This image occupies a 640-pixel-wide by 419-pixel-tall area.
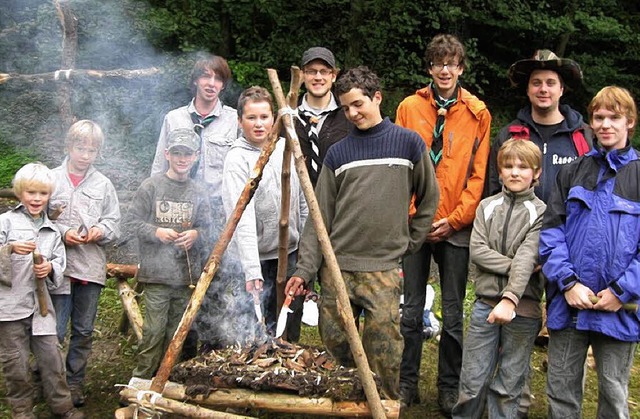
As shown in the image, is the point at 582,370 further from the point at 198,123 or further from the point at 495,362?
the point at 198,123

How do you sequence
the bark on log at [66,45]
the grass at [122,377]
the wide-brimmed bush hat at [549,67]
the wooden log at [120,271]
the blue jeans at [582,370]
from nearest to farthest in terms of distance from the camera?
1. the blue jeans at [582,370]
2. the wide-brimmed bush hat at [549,67]
3. the grass at [122,377]
4. the bark on log at [66,45]
5. the wooden log at [120,271]

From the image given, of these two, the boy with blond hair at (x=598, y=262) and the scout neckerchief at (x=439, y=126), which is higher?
the scout neckerchief at (x=439, y=126)

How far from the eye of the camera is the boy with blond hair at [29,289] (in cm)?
379

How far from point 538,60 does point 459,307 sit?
1.56 meters

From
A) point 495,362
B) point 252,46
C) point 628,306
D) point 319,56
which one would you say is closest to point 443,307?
point 495,362

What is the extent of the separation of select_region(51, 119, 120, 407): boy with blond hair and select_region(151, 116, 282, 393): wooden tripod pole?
38.0 inches

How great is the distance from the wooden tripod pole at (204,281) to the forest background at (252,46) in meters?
4.58

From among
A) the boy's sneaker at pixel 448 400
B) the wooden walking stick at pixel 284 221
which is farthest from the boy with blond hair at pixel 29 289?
the boy's sneaker at pixel 448 400

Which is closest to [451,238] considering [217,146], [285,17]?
[217,146]

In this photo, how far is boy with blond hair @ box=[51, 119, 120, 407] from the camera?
161 inches

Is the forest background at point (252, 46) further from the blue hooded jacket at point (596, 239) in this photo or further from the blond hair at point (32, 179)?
the blue hooded jacket at point (596, 239)

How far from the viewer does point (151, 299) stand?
423cm

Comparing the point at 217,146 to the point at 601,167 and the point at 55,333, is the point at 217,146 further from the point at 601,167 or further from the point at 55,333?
the point at 601,167

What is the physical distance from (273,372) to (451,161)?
1.67 meters
